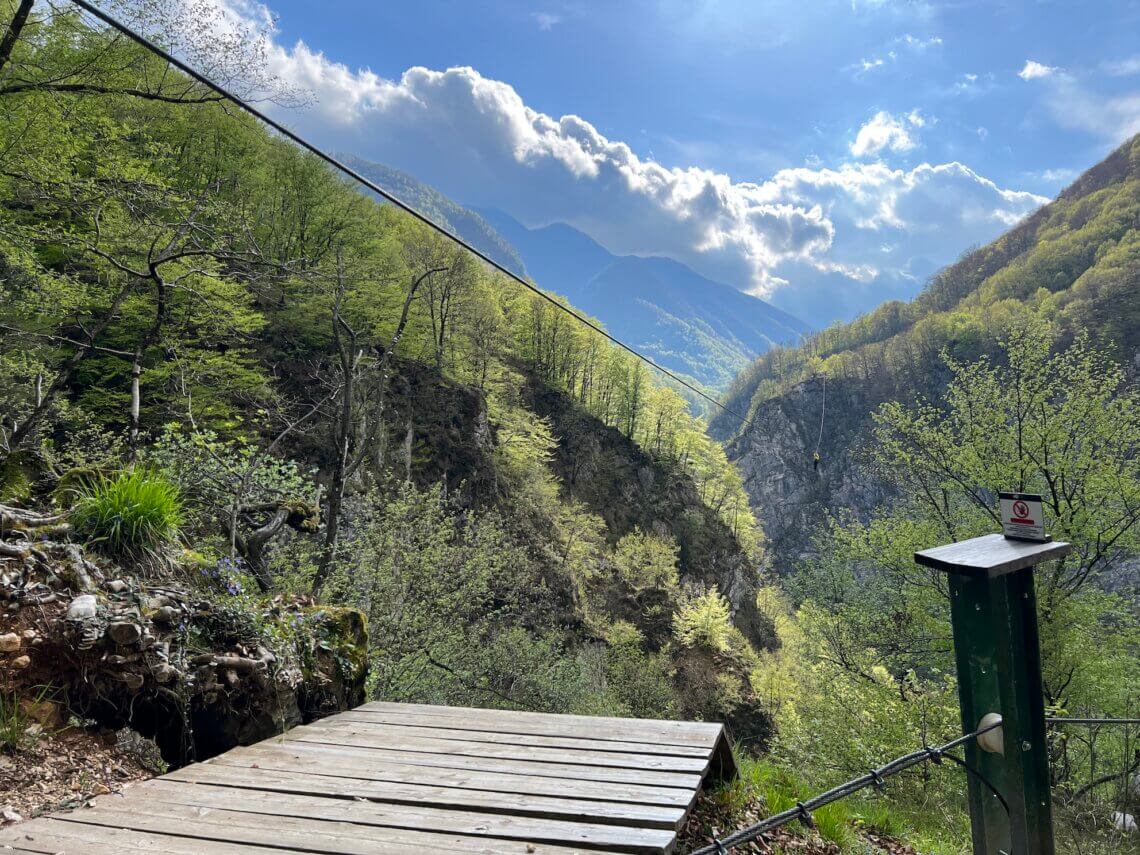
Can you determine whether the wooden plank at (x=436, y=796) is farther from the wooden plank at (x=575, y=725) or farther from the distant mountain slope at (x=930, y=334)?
the distant mountain slope at (x=930, y=334)

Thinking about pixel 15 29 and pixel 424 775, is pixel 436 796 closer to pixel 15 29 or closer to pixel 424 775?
pixel 424 775

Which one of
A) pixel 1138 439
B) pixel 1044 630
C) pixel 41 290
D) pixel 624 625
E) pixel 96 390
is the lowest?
pixel 624 625

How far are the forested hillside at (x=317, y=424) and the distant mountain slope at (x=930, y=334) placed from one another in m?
58.4

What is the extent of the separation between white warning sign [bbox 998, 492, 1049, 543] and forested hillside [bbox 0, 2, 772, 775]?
394 cm

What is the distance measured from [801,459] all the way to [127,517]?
12387cm

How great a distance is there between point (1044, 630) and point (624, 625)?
61.7 feet

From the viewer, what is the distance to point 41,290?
10.7m

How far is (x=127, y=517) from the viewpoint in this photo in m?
3.68

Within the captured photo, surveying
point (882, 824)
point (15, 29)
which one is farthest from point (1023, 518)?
point (15, 29)

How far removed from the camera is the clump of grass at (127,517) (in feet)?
11.9

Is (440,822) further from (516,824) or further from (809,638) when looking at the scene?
(809,638)

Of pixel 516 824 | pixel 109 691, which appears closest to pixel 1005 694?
pixel 516 824

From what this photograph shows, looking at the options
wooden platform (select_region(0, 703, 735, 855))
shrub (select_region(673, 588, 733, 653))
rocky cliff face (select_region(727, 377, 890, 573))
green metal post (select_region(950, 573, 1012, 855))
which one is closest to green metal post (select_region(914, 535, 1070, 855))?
green metal post (select_region(950, 573, 1012, 855))

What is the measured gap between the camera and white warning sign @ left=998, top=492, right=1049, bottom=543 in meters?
2.06
